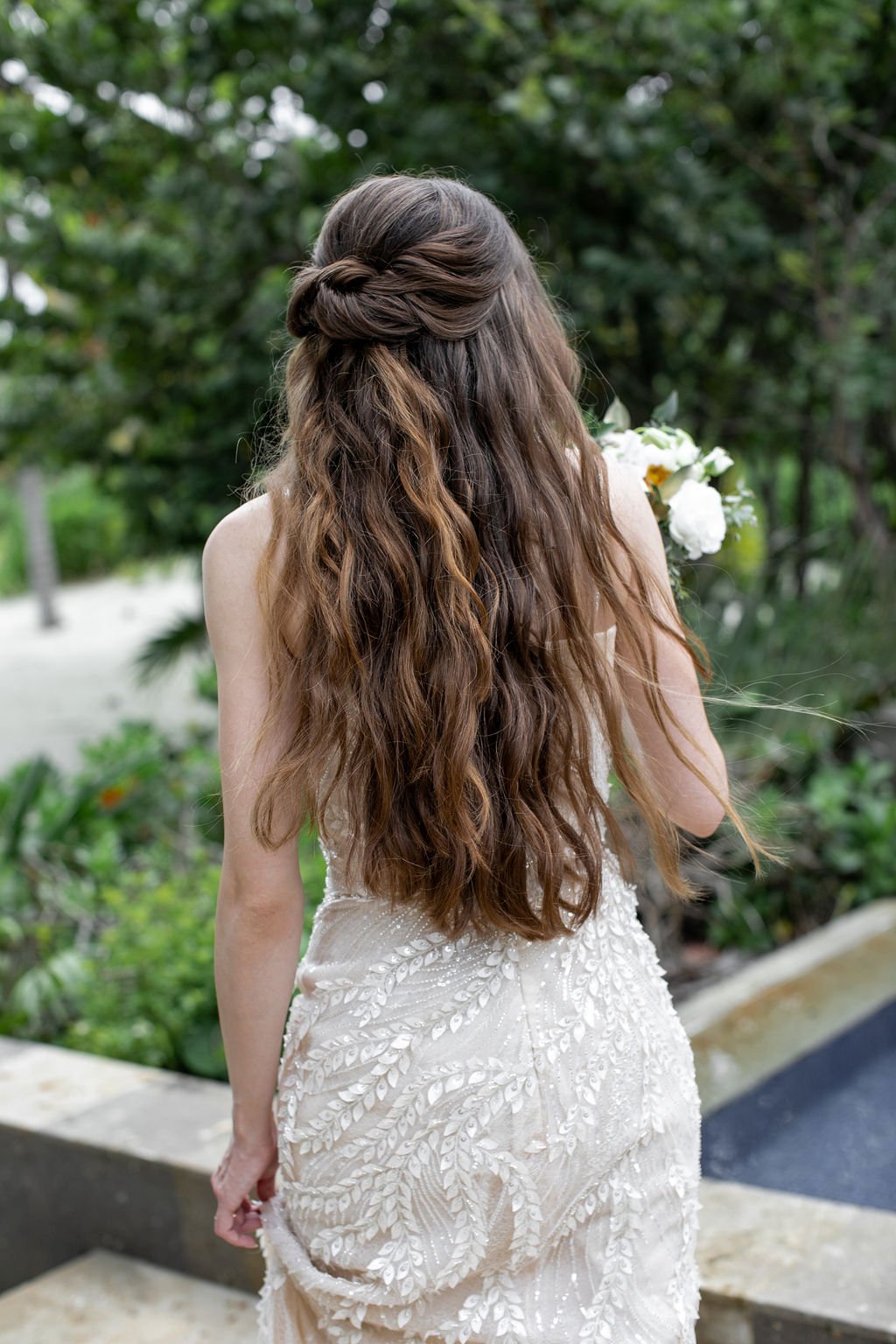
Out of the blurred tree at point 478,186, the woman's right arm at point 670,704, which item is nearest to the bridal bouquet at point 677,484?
the woman's right arm at point 670,704

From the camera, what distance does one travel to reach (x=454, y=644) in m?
1.42

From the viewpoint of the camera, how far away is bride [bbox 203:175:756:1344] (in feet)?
4.73

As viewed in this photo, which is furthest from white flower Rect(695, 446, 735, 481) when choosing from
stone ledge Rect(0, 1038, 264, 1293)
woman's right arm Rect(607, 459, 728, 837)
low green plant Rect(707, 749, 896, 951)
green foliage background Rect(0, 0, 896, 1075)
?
low green plant Rect(707, 749, 896, 951)

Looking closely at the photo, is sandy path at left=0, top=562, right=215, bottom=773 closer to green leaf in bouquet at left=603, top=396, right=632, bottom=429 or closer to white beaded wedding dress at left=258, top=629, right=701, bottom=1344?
green leaf in bouquet at left=603, top=396, right=632, bottom=429

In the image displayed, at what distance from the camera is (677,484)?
2041 millimetres

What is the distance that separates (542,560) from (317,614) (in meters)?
0.26

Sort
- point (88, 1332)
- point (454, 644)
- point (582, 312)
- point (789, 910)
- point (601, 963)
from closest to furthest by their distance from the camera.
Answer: point (454, 644) < point (601, 963) < point (88, 1332) < point (789, 910) < point (582, 312)

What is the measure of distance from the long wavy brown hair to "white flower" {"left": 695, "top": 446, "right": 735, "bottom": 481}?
23.2 inches

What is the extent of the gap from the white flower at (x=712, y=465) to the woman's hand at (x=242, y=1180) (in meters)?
1.17

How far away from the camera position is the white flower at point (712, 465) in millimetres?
2066

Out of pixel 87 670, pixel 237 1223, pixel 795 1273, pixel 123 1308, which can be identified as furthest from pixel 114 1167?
pixel 87 670

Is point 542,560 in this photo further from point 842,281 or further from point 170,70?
point 170,70

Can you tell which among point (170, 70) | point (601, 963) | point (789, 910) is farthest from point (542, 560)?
point (170, 70)

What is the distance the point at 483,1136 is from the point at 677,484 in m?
1.05
